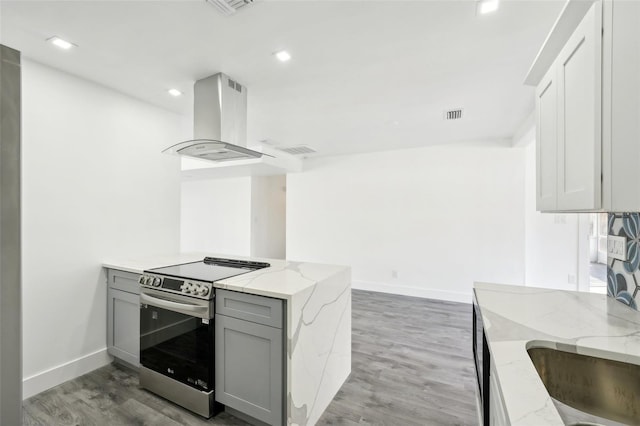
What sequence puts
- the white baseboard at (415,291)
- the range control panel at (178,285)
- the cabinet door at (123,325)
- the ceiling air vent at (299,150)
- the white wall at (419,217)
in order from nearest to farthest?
the range control panel at (178,285)
the cabinet door at (123,325)
the white wall at (419,217)
the white baseboard at (415,291)
the ceiling air vent at (299,150)

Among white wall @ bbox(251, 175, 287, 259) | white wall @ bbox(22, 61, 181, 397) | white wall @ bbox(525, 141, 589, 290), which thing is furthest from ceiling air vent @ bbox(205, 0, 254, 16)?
white wall @ bbox(251, 175, 287, 259)

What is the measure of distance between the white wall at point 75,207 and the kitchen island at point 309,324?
37 centimetres

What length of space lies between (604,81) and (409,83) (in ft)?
5.83

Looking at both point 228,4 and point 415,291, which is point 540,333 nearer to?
point 228,4

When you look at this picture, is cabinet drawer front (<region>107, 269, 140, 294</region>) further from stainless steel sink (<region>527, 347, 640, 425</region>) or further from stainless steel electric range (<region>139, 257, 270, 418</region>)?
stainless steel sink (<region>527, 347, 640, 425</region>)

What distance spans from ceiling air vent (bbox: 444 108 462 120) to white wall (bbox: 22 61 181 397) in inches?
131

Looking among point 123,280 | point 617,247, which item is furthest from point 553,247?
point 123,280

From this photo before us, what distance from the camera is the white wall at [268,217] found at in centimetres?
700

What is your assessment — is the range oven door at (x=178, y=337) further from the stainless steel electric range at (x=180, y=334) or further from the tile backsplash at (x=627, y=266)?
the tile backsplash at (x=627, y=266)

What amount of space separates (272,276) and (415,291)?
3518 mm

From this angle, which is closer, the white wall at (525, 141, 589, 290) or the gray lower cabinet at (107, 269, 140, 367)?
the gray lower cabinet at (107, 269, 140, 367)

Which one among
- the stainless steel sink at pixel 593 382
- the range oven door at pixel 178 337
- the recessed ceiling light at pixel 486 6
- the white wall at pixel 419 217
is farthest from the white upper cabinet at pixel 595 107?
the white wall at pixel 419 217

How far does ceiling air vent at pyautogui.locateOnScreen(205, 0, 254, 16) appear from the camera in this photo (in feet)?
5.03

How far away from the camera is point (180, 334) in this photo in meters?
1.97
